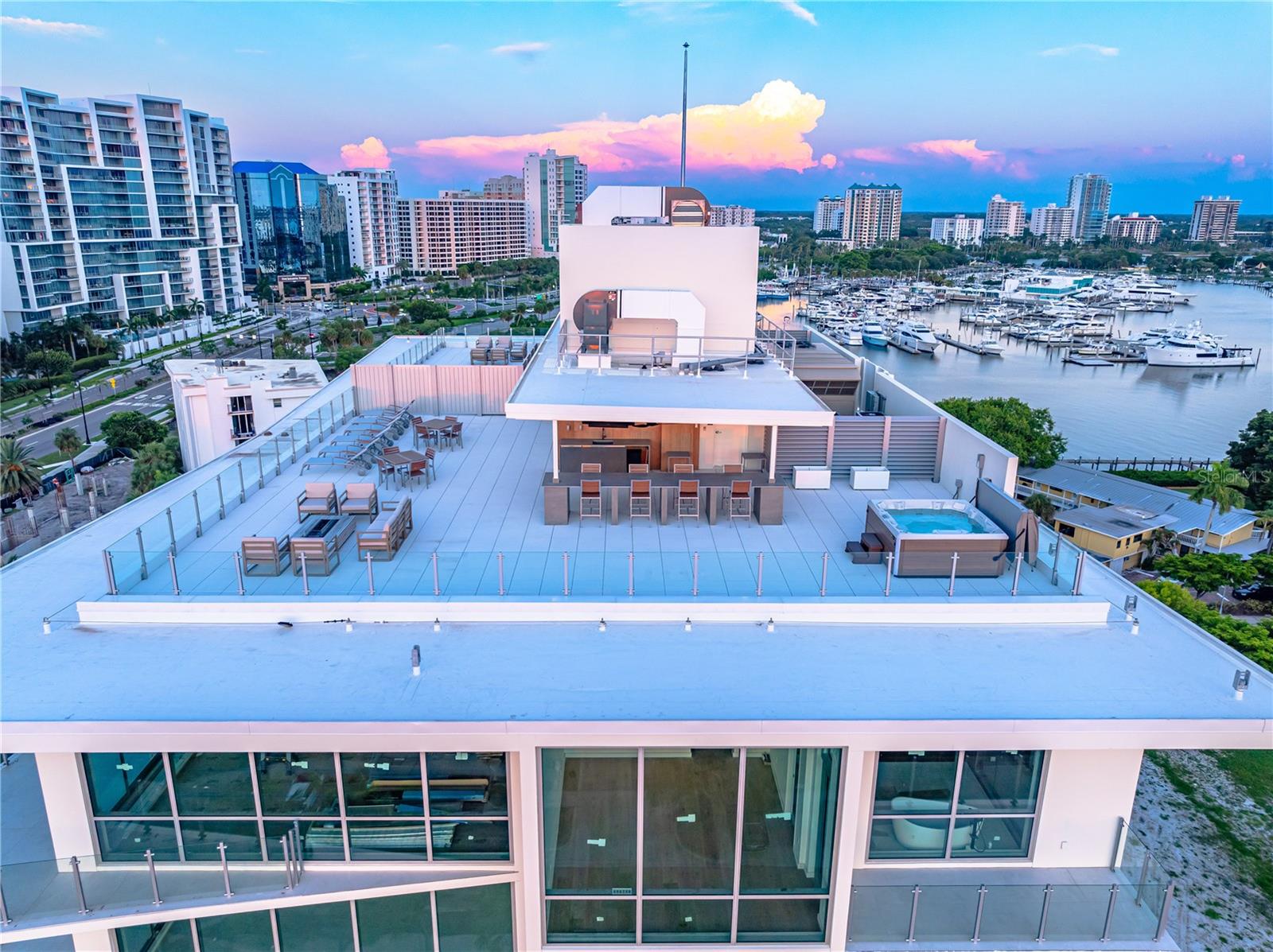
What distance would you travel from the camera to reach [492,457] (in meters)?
15.0

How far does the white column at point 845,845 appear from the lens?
6895 mm

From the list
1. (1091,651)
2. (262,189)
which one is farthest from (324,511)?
(262,189)

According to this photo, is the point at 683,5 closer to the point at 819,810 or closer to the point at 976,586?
the point at 976,586

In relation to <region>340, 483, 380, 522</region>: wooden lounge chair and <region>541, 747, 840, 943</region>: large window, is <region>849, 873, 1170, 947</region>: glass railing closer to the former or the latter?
<region>541, 747, 840, 943</region>: large window

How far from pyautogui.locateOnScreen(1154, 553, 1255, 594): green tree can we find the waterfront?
24718 millimetres

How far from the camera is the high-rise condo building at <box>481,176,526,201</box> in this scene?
17375 centimetres

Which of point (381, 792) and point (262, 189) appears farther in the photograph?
point (262, 189)

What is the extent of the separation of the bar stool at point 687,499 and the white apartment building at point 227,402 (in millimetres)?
34744

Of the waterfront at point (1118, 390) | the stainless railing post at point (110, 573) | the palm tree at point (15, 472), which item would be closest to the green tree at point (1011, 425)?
the waterfront at point (1118, 390)

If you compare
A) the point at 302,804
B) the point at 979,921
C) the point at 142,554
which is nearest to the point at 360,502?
the point at 142,554

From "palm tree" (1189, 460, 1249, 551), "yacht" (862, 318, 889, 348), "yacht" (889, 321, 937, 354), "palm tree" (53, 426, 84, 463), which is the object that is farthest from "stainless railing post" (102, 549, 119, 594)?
"yacht" (862, 318, 889, 348)

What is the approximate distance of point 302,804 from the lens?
286 inches

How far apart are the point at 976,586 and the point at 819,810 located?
3.67 m

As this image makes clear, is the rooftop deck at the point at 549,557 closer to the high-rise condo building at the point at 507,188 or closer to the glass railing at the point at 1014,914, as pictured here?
the glass railing at the point at 1014,914
